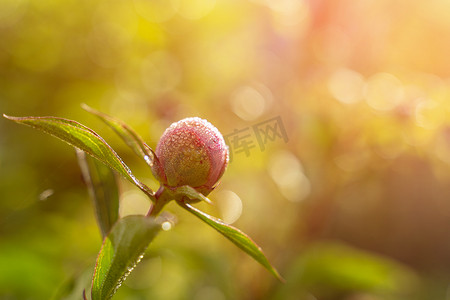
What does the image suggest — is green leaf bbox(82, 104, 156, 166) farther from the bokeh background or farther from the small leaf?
the bokeh background

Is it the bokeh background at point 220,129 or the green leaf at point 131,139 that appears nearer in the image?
the green leaf at point 131,139

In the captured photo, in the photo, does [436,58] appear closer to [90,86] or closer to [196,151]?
[90,86]

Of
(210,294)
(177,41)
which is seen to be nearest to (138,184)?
(210,294)

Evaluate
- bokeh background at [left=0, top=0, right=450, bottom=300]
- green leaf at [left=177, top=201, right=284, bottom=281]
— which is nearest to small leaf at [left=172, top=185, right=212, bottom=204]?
green leaf at [left=177, top=201, right=284, bottom=281]

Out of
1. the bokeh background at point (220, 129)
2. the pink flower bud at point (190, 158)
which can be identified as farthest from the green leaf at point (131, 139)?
the bokeh background at point (220, 129)

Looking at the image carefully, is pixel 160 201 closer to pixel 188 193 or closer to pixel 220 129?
pixel 188 193

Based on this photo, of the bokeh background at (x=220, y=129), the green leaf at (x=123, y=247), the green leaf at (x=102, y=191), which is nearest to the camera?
the green leaf at (x=123, y=247)

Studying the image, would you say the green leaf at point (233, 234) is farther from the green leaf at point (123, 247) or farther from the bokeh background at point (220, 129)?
the bokeh background at point (220, 129)

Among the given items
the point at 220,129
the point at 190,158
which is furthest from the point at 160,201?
the point at 220,129
